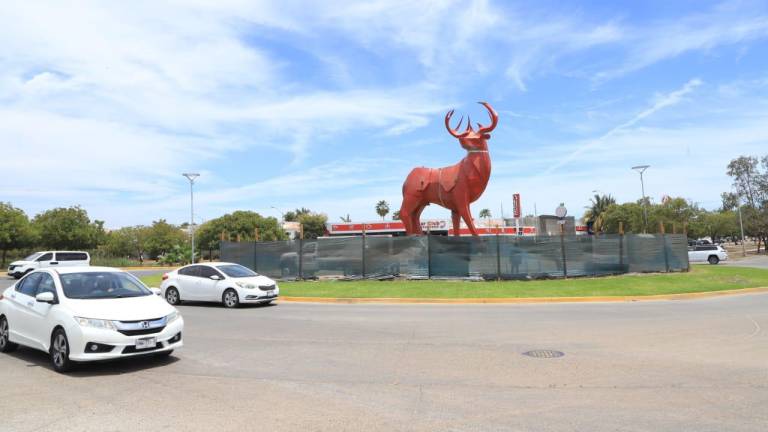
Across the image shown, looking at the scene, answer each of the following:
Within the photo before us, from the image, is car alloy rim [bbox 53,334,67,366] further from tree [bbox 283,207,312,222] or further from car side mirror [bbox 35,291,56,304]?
tree [bbox 283,207,312,222]

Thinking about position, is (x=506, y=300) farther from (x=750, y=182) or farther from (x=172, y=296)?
(x=750, y=182)

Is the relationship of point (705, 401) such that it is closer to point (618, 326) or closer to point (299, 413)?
point (299, 413)

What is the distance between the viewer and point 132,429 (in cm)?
497

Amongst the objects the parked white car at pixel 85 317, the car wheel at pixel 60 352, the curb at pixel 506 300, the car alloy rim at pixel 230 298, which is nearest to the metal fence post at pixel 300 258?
the curb at pixel 506 300

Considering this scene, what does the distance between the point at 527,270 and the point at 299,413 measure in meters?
16.5

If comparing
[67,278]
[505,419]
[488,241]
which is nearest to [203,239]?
[488,241]

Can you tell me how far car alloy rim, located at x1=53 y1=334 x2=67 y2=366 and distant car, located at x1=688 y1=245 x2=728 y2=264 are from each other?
3863cm

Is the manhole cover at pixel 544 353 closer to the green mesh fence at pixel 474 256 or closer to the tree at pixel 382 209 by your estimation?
the green mesh fence at pixel 474 256

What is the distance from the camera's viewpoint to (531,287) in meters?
18.7

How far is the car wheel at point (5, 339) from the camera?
28.5ft

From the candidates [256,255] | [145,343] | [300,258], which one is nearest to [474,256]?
[300,258]

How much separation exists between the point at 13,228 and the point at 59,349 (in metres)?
41.1

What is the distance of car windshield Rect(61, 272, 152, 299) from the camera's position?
7.89 meters

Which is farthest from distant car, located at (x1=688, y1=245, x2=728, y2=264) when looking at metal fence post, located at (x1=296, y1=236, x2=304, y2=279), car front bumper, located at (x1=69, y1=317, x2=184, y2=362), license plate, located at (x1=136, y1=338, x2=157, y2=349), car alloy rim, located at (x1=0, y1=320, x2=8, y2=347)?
car alloy rim, located at (x1=0, y1=320, x2=8, y2=347)
